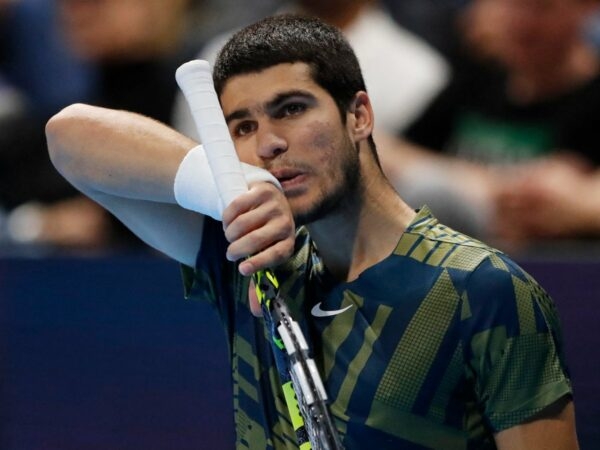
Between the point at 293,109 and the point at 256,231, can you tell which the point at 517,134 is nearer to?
the point at 293,109

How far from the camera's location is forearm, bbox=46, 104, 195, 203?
7.11 ft

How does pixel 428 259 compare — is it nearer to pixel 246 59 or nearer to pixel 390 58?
pixel 246 59

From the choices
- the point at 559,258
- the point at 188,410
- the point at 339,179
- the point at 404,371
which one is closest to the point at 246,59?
the point at 339,179

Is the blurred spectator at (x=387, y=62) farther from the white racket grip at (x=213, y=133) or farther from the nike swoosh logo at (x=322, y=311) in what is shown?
the white racket grip at (x=213, y=133)

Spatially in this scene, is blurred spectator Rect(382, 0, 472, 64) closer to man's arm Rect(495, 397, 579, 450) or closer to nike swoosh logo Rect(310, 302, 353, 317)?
nike swoosh logo Rect(310, 302, 353, 317)

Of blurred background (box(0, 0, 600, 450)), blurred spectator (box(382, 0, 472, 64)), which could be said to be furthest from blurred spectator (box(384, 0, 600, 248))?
blurred spectator (box(382, 0, 472, 64))

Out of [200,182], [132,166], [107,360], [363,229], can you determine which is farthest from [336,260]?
[107,360]

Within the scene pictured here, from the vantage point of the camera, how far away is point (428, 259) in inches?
80.4

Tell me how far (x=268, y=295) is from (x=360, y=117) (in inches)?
18.6

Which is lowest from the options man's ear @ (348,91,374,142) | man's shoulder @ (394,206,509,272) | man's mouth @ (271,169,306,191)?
man's shoulder @ (394,206,509,272)

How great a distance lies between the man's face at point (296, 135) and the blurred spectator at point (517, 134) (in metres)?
1.31

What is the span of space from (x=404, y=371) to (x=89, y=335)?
134 centimetres

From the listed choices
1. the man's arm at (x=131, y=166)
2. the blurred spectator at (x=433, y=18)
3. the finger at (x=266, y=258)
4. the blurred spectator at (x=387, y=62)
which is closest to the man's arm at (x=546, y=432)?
the finger at (x=266, y=258)

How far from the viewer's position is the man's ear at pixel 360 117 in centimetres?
217
